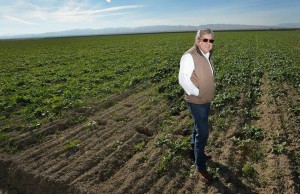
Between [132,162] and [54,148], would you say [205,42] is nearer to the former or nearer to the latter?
[132,162]

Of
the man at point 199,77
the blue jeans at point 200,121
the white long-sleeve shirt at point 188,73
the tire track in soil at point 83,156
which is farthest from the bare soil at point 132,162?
the white long-sleeve shirt at point 188,73

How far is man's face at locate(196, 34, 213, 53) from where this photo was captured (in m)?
5.32

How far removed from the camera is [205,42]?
5348 millimetres

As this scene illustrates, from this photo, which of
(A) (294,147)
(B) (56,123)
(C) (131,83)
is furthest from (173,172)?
(C) (131,83)

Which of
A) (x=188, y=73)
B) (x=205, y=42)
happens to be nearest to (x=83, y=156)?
(x=188, y=73)

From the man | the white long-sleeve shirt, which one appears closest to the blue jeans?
the man

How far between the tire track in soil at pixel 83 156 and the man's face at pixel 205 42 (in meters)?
3.27

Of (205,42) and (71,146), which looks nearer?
(205,42)

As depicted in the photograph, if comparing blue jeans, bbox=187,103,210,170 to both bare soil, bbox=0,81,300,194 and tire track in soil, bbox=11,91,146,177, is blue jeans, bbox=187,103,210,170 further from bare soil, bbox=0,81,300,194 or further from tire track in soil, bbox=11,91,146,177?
tire track in soil, bbox=11,91,146,177

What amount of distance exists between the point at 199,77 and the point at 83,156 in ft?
11.8

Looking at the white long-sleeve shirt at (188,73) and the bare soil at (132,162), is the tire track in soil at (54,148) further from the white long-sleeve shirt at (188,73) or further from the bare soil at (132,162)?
the white long-sleeve shirt at (188,73)

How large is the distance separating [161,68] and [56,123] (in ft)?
35.0

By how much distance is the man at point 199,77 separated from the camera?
530 centimetres

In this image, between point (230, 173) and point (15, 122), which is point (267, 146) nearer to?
point (230, 173)
